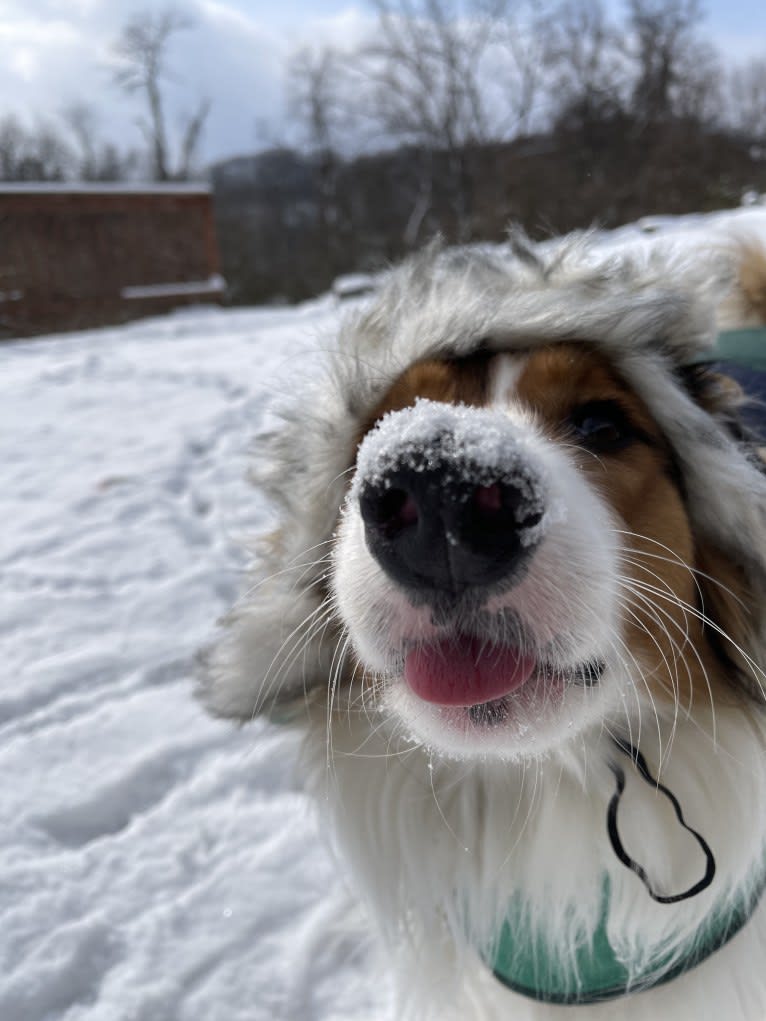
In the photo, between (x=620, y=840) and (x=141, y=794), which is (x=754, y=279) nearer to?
(x=620, y=840)

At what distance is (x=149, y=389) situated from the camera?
6633 mm

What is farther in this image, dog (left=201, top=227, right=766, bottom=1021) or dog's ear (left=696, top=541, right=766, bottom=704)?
dog's ear (left=696, top=541, right=766, bottom=704)

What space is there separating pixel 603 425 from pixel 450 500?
0.57 meters

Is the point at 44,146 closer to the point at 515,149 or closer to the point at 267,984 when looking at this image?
the point at 515,149

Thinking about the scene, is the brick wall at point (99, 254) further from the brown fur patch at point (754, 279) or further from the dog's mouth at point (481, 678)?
the dog's mouth at point (481, 678)

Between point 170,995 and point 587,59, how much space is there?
2197 cm

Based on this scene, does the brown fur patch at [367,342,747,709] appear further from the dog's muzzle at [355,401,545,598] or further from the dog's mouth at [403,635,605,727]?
the dog's muzzle at [355,401,545,598]


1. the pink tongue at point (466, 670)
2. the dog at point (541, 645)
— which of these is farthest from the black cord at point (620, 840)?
the pink tongue at point (466, 670)

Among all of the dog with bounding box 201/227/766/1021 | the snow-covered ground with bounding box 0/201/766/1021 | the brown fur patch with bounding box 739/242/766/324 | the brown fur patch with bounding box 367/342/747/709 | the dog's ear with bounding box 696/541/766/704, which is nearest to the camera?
the dog with bounding box 201/227/766/1021

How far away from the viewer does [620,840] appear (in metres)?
1.37

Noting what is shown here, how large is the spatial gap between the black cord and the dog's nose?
0.59m

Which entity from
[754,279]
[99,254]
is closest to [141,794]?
[754,279]

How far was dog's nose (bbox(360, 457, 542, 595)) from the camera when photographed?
3.01 ft

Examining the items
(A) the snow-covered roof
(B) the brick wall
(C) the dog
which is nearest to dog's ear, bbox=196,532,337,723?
(C) the dog
